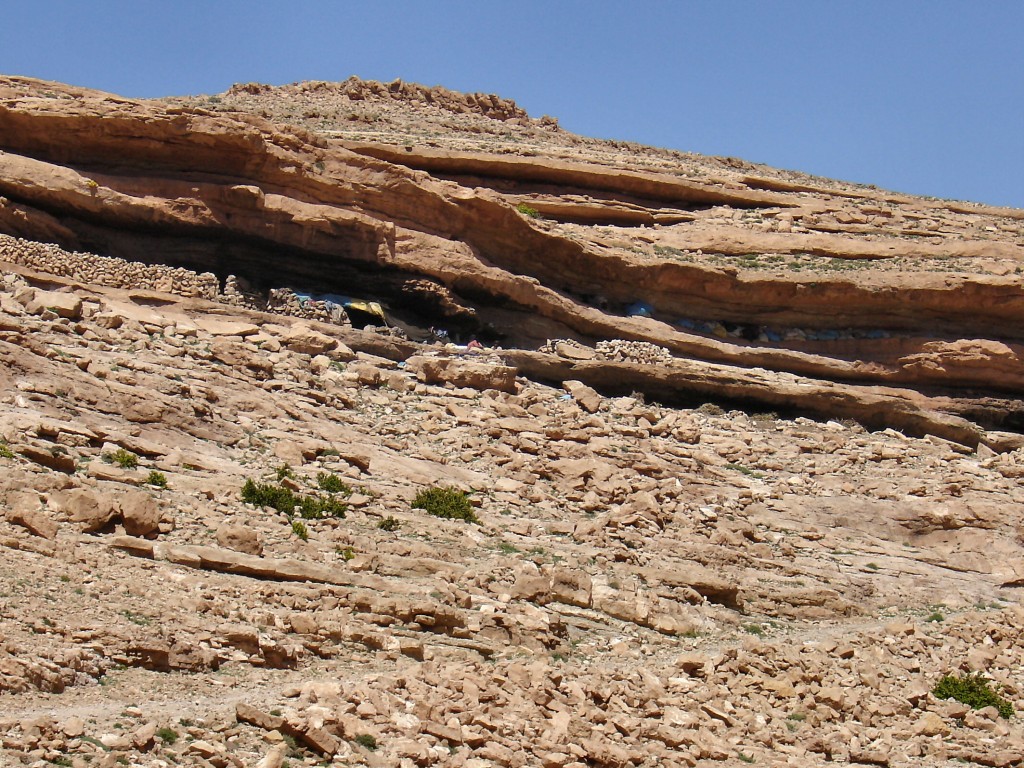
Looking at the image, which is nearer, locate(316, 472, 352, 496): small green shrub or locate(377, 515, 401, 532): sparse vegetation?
locate(377, 515, 401, 532): sparse vegetation

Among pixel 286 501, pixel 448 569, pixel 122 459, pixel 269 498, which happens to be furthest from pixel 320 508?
pixel 122 459

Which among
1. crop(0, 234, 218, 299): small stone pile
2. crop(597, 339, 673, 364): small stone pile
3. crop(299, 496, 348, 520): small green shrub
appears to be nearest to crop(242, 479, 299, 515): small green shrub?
crop(299, 496, 348, 520): small green shrub

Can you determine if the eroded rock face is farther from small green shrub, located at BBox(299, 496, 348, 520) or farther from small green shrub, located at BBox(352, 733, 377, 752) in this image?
small green shrub, located at BBox(352, 733, 377, 752)

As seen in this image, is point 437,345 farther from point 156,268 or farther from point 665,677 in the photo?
point 665,677

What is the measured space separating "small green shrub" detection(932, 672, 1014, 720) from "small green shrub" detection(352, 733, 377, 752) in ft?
27.6

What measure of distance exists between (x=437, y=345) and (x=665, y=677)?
32.3 ft

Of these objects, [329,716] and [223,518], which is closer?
[329,716]

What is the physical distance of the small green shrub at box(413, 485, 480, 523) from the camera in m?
15.6

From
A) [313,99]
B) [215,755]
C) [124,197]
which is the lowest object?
[215,755]

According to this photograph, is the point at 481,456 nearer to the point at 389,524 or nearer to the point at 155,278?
the point at 389,524

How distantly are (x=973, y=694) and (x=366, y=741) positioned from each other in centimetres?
901

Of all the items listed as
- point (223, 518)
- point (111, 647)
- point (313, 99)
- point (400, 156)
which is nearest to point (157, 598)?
point (111, 647)

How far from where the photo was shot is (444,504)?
15.7m

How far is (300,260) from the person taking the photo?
2169 cm
